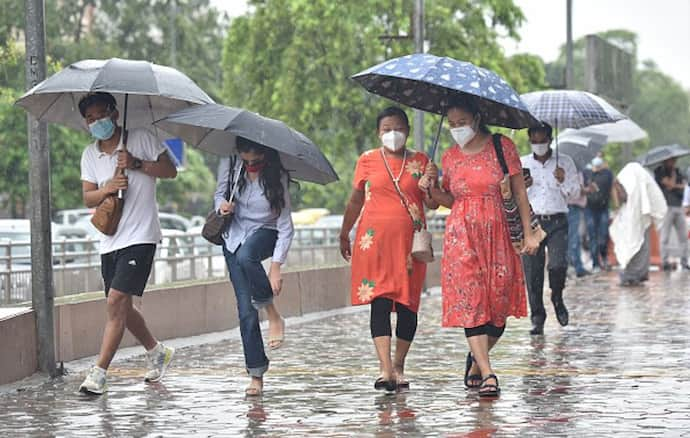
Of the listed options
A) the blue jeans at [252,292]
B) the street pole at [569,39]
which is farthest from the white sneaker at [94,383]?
the street pole at [569,39]

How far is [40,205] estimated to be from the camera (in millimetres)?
11984

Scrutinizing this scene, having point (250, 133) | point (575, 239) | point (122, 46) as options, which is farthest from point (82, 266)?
point (122, 46)

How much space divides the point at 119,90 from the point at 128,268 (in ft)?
3.70

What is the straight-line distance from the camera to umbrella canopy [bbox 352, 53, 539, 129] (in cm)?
1047

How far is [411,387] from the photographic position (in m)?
11.1

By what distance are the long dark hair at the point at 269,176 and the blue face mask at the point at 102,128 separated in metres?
0.81

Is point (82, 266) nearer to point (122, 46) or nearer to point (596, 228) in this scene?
point (596, 228)

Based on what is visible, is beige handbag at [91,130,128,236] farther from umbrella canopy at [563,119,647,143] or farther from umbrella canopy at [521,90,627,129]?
umbrella canopy at [563,119,647,143]

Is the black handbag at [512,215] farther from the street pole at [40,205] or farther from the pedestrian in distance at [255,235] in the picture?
the street pole at [40,205]

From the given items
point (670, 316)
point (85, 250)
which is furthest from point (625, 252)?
point (85, 250)

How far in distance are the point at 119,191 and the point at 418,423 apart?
9.11 feet

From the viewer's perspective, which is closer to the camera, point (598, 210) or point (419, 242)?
point (419, 242)

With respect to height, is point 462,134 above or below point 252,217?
above

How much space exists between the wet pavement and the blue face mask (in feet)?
5.25
